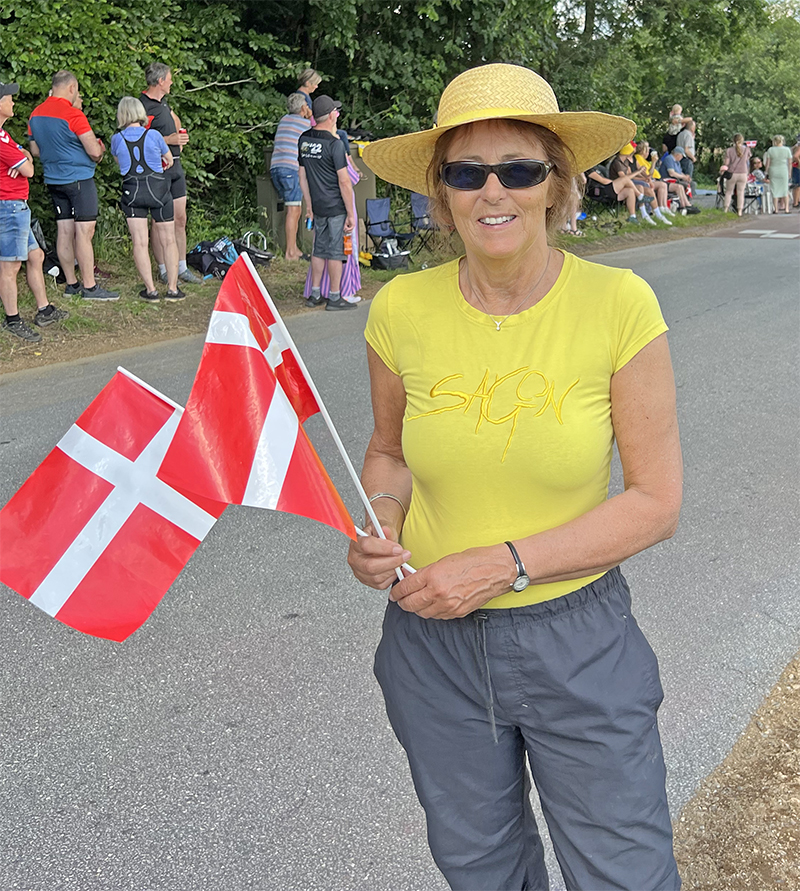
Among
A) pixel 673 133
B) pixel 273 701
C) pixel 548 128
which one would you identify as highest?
pixel 548 128

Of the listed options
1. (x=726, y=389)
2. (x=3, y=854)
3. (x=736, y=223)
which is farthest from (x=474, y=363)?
(x=736, y=223)

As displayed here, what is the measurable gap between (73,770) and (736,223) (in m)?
20.4

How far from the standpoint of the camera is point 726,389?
7211mm

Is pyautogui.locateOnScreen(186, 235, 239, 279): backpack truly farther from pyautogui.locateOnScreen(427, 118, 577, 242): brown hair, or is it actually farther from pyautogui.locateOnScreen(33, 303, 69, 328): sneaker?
pyautogui.locateOnScreen(427, 118, 577, 242): brown hair

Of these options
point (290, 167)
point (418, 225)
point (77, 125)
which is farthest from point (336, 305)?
point (418, 225)

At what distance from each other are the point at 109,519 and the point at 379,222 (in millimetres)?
11944

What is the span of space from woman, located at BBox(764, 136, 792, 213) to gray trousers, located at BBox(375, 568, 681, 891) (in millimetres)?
24685

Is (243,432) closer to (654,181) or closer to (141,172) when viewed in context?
(141,172)

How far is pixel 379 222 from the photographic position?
44.5ft

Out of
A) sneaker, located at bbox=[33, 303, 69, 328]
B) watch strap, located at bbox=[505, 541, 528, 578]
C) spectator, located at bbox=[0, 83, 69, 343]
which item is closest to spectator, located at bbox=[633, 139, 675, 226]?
sneaker, located at bbox=[33, 303, 69, 328]

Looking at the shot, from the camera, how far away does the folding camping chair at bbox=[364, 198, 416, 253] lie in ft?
44.2

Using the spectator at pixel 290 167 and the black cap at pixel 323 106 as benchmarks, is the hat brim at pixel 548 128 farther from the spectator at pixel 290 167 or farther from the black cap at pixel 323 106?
the spectator at pixel 290 167

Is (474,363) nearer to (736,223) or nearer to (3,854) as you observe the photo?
(3,854)

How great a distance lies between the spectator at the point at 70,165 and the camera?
9625mm
